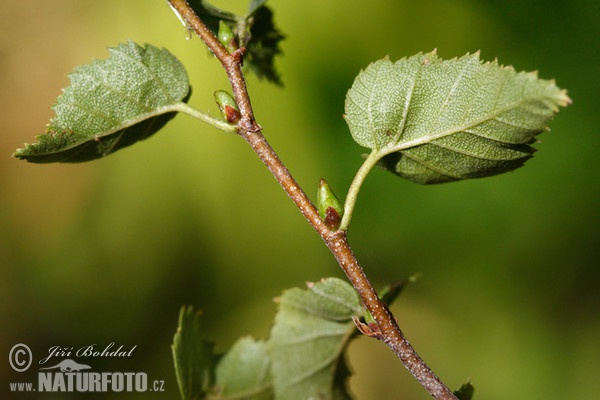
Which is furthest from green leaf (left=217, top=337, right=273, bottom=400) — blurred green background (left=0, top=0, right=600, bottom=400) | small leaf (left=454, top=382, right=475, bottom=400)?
A: blurred green background (left=0, top=0, right=600, bottom=400)

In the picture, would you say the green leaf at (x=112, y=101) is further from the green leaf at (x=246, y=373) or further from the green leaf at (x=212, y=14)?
the green leaf at (x=246, y=373)

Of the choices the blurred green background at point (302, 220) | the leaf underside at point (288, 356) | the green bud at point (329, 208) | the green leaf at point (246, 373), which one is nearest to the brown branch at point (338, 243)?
the green bud at point (329, 208)

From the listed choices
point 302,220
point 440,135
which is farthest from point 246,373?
point 302,220

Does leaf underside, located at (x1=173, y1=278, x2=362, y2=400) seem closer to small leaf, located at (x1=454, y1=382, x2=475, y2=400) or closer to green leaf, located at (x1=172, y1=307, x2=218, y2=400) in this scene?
green leaf, located at (x1=172, y1=307, x2=218, y2=400)

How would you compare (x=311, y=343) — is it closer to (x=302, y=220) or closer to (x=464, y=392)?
(x=464, y=392)

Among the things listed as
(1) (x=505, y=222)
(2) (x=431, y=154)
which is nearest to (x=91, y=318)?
(1) (x=505, y=222)
